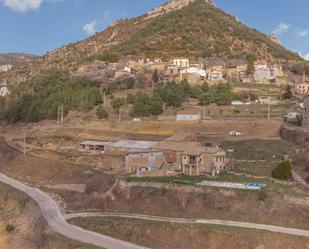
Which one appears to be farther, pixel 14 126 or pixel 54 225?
pixel 14 126

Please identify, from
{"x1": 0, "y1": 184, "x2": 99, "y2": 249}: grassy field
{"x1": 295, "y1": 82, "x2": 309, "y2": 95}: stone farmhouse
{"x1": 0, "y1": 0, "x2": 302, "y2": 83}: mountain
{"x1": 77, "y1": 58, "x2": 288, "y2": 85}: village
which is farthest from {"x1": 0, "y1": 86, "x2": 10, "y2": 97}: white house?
{"x1": 0, "y1": 184, "x2": 99, "y2": 249}: grassy field

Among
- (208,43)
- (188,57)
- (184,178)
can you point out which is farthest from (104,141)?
(208,43)

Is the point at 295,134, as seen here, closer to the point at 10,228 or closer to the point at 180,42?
the point at 10,228

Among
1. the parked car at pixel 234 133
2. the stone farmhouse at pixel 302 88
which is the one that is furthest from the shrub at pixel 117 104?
the stone farmhouse at pixel 302 88

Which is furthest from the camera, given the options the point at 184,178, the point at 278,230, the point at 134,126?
the point at 134,126

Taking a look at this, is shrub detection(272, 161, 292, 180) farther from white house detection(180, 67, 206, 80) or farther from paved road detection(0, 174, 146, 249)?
white house detection(180, 67, 206, 80)

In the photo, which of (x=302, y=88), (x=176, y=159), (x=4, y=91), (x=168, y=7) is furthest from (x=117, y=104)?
(x=168, y=7)

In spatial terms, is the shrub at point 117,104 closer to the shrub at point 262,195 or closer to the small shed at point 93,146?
the small shed at point 93,146

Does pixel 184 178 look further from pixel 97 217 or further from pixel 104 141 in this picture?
pixel 104 141
